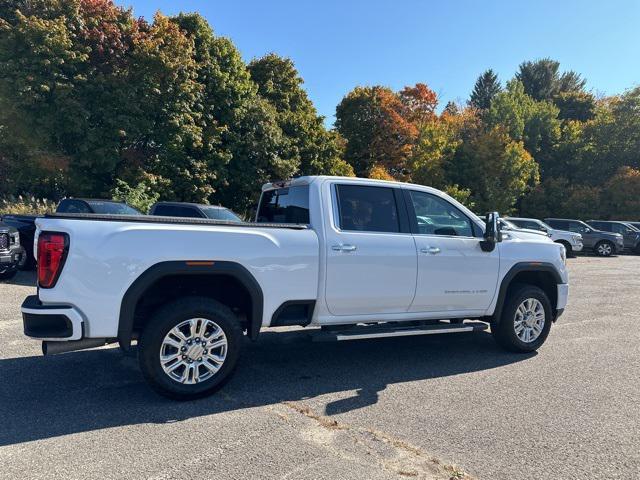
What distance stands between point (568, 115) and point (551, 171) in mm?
15893

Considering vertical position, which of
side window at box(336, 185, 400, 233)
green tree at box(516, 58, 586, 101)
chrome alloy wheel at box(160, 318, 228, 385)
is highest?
green tree at box(516, 58, 586, 101)

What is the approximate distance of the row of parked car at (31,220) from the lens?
9.55 metres

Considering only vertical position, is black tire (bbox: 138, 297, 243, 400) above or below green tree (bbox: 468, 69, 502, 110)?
below

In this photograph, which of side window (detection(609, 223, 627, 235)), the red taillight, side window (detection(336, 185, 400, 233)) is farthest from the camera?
side window (detection(609, 223, 627, 235))

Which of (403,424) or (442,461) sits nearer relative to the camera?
(442,461)

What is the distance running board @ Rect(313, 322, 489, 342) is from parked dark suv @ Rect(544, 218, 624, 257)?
21.5 meters

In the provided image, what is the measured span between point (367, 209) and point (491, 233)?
1456 mm

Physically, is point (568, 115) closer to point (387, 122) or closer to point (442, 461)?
point (387, 122)

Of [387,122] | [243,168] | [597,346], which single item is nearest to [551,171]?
[387,122]

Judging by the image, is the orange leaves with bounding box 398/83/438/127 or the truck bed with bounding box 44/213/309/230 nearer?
the truck bed with bounding box 44/213/309/230

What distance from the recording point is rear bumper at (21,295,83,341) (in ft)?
12.8

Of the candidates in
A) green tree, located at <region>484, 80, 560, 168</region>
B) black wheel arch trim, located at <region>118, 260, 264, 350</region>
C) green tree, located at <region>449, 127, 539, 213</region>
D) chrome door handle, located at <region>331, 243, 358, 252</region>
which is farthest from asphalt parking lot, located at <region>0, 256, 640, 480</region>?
green tree, located at <region>484, 80, 560, 168</region>

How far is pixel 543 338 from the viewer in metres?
6.19

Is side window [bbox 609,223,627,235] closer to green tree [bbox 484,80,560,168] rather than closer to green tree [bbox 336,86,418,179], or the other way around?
green tree [bbox 336,86,418,179]
